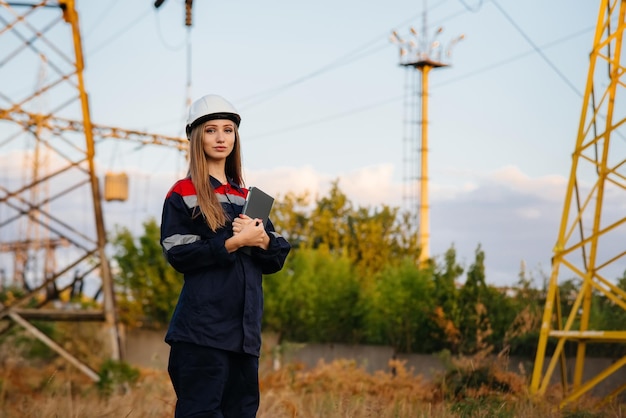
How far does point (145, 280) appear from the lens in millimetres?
26203

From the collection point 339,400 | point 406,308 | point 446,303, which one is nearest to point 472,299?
point 446,303

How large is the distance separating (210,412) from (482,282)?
13.7 metres

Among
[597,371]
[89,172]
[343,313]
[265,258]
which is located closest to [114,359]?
[89,172]

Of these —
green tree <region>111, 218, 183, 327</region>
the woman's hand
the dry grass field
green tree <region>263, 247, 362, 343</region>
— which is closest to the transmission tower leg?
the dry grass field

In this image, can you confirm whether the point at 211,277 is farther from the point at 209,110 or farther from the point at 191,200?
the point at 209,110

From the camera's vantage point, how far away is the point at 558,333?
1091cm

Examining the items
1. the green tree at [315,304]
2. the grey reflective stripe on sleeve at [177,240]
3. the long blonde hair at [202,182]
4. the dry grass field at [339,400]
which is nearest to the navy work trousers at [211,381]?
the grey reflective stripe on sleeve at [177,240]

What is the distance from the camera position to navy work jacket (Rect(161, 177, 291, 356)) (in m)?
4.77

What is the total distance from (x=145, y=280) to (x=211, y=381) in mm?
21766

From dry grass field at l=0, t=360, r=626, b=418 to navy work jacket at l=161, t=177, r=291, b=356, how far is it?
122cm

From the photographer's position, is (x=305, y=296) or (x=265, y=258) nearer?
(x=265, y=258)

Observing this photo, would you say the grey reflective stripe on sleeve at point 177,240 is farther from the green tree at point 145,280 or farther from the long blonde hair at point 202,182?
the green tree at point 145,280

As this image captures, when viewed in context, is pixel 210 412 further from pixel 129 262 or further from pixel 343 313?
pixel 129 262

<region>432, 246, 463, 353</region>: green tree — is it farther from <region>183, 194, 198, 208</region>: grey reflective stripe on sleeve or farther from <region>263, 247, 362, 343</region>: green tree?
<region>183, 194, 198, 208</region>: grey reflective stripe on sleeve
